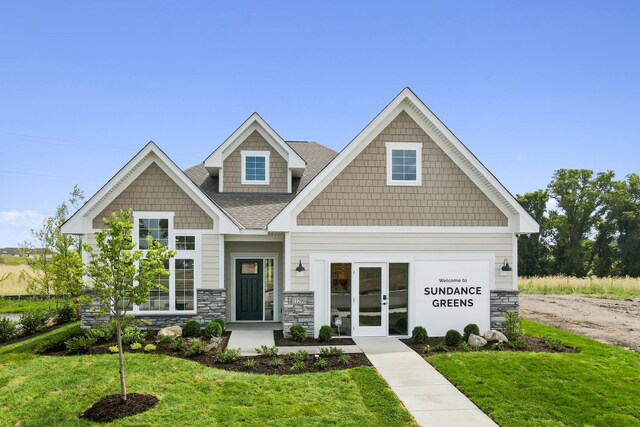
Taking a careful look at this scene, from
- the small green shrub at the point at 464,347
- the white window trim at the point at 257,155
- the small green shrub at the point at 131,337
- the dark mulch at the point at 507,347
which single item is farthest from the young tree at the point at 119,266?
the white window trim at the point at 257,155

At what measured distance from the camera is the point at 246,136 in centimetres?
1691

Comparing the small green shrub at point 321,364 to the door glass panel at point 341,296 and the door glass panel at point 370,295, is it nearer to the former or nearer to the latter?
the door glass panel at point 341,296

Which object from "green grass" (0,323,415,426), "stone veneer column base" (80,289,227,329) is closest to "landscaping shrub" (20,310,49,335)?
"stone veneer column base" (80,289,227,329)

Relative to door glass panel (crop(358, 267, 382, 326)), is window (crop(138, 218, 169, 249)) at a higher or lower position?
higher

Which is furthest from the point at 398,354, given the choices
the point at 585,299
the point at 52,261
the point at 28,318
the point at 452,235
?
the point at 585,299

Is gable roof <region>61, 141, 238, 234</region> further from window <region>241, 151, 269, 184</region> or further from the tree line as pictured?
the tree line

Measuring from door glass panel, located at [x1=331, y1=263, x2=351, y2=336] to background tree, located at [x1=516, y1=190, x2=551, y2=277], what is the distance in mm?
31465

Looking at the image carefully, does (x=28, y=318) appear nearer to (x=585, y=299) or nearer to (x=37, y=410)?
(x=37, y=410)

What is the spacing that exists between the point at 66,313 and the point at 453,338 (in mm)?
13452

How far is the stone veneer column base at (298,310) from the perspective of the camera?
12891 millimetres

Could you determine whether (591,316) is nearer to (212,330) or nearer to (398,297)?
(398,297)

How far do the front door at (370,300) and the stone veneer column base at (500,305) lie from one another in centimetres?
311

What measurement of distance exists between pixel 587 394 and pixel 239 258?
10.3 m

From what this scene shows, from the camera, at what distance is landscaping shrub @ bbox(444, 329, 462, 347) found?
40.5ft
